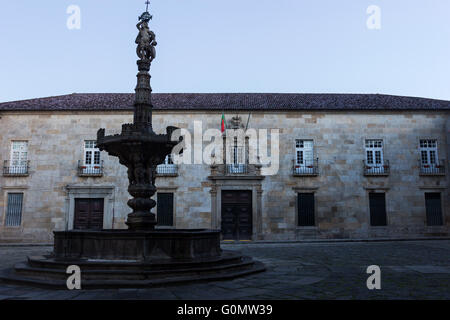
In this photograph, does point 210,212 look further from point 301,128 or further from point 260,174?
point 301,128

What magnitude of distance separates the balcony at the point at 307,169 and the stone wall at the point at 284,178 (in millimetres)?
270

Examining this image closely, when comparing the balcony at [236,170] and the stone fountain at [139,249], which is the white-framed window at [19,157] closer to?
the balcony at [236,170]

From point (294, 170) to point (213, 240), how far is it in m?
13.8

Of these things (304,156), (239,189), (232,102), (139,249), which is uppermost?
(232,102)

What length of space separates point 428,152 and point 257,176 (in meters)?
10.0

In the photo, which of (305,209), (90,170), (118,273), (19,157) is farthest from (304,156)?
(118,273)

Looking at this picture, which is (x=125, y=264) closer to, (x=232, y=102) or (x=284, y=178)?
(x=284, y=178)

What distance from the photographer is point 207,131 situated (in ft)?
71.8

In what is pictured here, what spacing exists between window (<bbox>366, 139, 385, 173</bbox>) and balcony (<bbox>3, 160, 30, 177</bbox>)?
18.9m

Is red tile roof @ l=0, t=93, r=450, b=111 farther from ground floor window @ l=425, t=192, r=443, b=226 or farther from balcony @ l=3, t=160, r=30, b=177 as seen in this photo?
ground floor window @ l=425, t=192, r=443, b=226

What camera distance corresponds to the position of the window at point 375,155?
72.1ft

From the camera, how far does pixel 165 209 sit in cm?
2142

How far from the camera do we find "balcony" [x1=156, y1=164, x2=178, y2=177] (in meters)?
21.4
